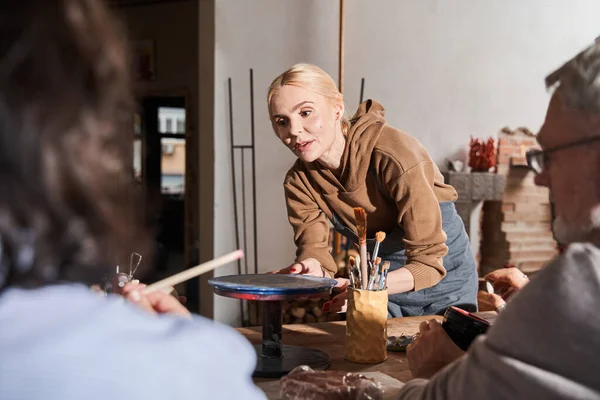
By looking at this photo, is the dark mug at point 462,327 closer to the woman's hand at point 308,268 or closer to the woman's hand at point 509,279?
the woman's hand at point 509,279

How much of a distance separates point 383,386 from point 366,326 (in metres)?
0.22

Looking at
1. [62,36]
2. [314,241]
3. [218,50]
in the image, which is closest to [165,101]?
[218,50]

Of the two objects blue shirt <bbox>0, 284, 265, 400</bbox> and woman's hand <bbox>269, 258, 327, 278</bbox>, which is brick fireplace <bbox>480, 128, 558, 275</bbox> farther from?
blue shirt <bbox>0, 284, 265, 400</bbox>

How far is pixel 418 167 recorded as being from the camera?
188cm

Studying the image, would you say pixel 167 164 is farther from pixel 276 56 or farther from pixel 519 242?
pixel 519 242

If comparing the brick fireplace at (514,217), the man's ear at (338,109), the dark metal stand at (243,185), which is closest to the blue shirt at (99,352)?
the man's ear at (338,109)

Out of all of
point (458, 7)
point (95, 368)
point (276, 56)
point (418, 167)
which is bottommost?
point (95, 368)

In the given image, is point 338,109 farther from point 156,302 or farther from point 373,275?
point 156,302

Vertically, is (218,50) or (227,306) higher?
(218,50)

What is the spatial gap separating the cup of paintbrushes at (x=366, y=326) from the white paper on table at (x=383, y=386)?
0.29ft

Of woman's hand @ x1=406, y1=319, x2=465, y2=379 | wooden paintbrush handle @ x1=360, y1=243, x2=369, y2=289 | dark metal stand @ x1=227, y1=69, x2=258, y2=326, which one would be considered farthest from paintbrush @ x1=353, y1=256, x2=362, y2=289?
dark metal stand @ x1=227, y1=69, x2=258, y2=326

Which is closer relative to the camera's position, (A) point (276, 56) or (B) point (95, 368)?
(B) point (95, 368)

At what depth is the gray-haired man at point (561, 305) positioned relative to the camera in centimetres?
74

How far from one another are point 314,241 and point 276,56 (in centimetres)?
240
